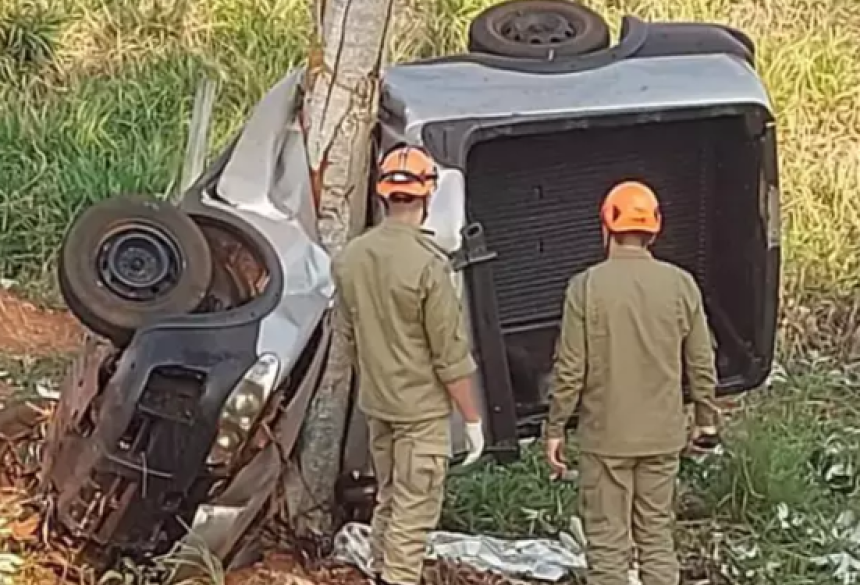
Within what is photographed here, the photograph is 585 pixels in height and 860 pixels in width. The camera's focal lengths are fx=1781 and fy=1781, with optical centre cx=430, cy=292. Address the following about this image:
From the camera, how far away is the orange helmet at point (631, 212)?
191 inches

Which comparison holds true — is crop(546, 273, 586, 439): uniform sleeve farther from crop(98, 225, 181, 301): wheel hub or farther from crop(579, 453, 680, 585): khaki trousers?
crop(98, 225, 181, 301): wheel hub

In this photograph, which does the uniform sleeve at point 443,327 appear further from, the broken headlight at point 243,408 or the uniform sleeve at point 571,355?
the broken headlight at point 243,408

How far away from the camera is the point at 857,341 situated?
361 inches

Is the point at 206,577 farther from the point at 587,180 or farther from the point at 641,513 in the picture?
the point at 587,180

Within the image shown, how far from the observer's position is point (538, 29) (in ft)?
19.8

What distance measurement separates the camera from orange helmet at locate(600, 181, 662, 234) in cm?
484

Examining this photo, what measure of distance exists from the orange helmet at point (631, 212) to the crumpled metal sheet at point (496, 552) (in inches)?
50.1

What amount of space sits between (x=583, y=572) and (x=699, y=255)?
3.85 feet

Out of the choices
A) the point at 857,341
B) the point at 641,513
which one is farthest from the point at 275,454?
the point at 857,341

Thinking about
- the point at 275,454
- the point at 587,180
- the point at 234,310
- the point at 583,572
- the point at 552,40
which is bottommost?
the point at 583,572

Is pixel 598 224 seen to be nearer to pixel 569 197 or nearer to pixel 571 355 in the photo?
pixel 569 197

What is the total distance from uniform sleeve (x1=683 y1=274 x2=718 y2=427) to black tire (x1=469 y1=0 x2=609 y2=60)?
1.13 meters

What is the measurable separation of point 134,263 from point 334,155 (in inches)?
28.3

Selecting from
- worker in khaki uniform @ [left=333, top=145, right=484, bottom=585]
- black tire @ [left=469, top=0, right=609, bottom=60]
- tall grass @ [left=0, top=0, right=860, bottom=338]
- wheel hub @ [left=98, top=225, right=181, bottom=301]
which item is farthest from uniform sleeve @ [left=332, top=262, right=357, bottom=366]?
tall grass @ [left=0, top=0, right=860, bottom=338]
